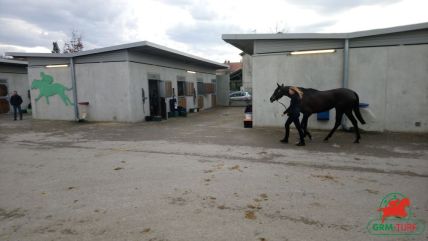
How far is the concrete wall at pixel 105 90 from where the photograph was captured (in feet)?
39.6

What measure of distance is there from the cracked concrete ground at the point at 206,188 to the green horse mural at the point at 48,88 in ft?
20.6

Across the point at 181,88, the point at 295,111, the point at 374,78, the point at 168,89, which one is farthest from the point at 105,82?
the point at 374,78

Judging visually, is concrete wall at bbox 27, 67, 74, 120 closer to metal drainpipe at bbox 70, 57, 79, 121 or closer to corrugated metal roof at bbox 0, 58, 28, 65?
metal drainpipe at bbox 70, 57, 79, 121

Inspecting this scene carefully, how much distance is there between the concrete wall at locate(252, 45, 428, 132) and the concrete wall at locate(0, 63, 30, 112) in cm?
1651

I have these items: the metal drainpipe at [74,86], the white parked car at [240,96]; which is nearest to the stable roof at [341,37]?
the metal drainpipe at [74,86]

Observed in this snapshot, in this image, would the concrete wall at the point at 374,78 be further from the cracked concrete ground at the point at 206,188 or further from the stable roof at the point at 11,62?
the stable roof at the point at 11,62

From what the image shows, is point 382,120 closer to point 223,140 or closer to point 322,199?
point 223,140

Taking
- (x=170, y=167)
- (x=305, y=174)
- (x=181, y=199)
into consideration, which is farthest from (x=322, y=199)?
(x=170, y=167)

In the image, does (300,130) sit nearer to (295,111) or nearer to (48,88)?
(295,111)

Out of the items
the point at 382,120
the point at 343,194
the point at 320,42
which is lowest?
the point at 343,194

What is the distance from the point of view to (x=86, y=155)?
20.7 feet

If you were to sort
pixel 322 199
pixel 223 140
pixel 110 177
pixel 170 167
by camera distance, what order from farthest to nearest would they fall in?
1. pixel 223 140
2. pixel 170 167
3. pixel 110 177
4. pixel 322 199

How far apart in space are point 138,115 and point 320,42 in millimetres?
8528

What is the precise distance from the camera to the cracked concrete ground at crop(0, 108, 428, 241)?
287 centimetres
